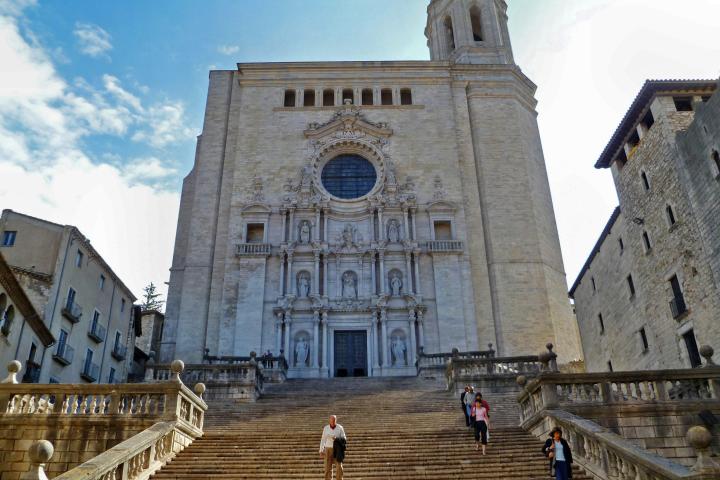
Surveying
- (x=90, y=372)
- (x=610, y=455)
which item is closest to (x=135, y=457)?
(x=610, y=455)

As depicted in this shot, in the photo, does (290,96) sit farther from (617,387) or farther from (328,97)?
(617,387)

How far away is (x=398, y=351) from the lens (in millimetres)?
27141

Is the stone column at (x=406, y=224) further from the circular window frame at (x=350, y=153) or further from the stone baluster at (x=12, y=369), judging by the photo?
the stone baluster at (x=12, y=369)

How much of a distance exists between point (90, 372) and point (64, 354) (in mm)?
2779

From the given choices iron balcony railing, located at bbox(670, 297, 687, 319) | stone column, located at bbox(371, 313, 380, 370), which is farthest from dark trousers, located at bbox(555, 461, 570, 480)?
stone column, located at bbox(371, 313, 380, 370)

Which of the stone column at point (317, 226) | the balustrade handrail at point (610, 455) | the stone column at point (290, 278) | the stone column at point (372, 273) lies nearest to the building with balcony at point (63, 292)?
the stone column at point (290, 278)

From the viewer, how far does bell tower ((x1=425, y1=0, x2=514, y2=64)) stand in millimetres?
36969

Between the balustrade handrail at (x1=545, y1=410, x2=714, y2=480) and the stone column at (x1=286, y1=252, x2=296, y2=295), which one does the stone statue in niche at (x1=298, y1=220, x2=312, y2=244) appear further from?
the balustrade handrail at (x1=545, y1=410, x2=714, y2=480)

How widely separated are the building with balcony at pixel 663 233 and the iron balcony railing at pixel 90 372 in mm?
21865

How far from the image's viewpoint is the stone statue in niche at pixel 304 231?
29.6m

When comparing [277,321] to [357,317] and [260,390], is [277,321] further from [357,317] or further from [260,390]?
[260,390]

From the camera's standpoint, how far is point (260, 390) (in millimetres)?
20031

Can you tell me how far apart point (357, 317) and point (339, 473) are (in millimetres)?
18431

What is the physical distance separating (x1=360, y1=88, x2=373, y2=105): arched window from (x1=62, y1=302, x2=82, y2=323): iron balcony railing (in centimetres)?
1878
